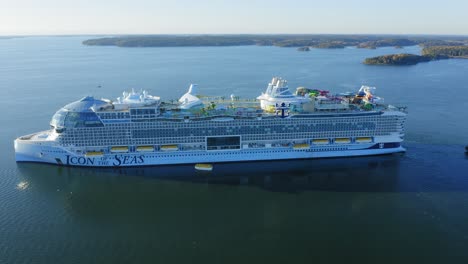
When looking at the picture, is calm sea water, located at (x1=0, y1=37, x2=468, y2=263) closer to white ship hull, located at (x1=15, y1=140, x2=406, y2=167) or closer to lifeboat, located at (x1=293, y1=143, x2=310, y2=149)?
white ship hull, located at (x1=15, y1=140, x2=406, y2=167)

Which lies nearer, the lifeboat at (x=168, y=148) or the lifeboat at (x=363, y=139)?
the lifeboat at (x=168, y=148)

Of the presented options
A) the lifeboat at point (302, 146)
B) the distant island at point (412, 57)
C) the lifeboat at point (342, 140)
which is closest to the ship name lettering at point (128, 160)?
the lifeboat at point (302, 146)

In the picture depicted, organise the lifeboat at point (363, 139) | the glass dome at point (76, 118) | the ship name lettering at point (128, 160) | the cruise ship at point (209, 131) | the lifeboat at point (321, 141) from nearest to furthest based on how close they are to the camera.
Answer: the glass dome at point (76, 118), the cruise ship at point (209, 131), the ship name lettering at point (128, 160), the lifeboat at point (321, 141), the lifeboat at point (363, 139)

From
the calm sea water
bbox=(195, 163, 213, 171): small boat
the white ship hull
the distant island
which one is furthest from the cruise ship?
the distant island

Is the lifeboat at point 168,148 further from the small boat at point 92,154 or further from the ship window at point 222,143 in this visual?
the small boat at point 92,154

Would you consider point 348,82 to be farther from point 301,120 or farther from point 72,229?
point 72,229

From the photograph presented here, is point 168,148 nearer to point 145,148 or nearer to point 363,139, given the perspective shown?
point 145,148

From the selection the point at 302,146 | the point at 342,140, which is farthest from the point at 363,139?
the point at 302,146
